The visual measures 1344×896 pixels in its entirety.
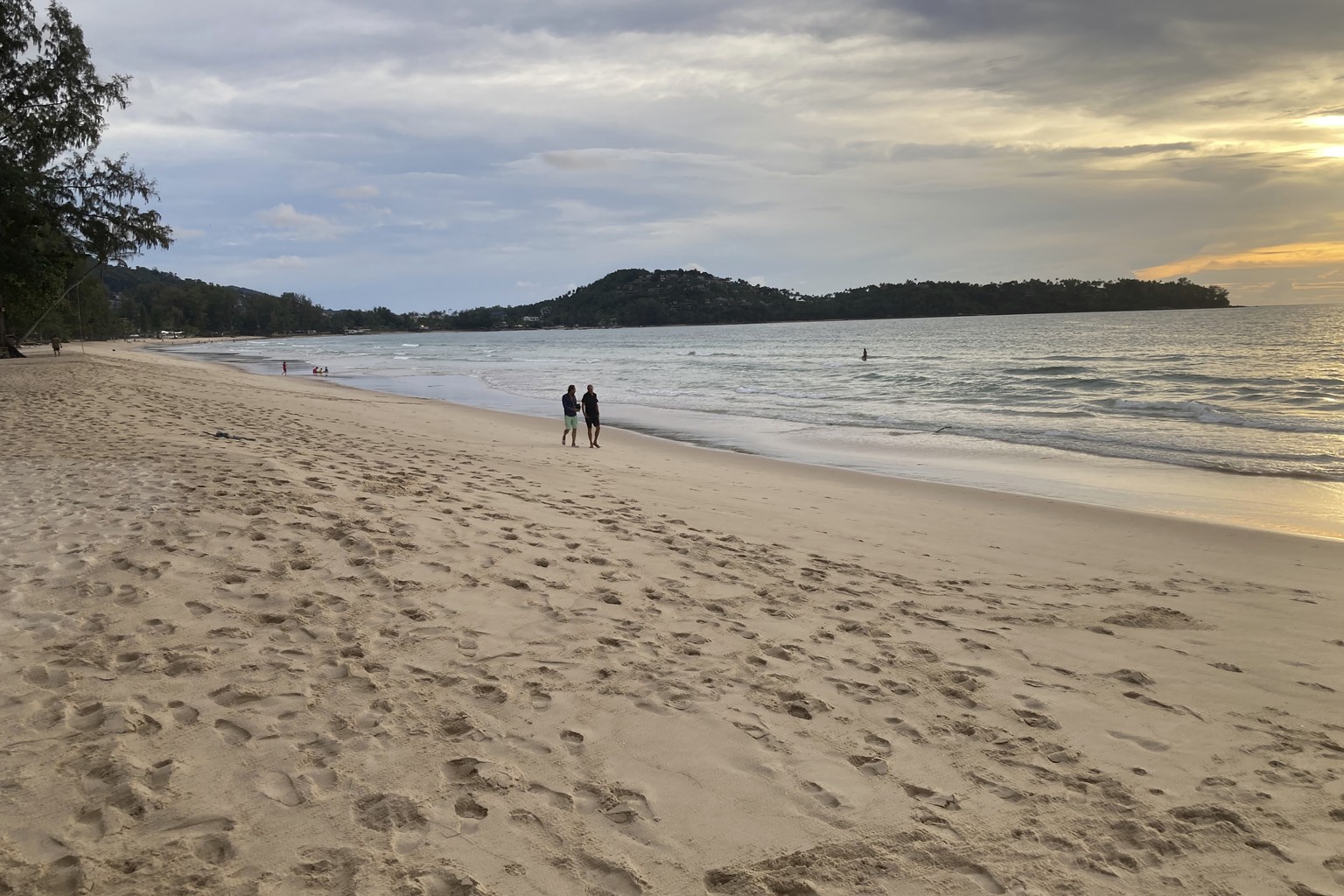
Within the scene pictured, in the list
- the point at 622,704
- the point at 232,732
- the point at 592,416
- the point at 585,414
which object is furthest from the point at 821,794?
the point at 585,414

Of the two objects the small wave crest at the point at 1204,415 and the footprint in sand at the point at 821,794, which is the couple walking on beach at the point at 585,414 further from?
the small wave crest at the point at 1204,415

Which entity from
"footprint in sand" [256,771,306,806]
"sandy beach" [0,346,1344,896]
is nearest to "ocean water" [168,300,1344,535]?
"sandy beach" [0,346,1344,896]

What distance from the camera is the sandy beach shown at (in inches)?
119

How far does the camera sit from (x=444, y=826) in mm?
3092

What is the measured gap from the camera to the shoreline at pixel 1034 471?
36.6ft

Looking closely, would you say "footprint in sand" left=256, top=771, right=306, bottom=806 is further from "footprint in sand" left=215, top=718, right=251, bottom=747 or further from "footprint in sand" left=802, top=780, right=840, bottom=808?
"footprint in sand" left=802, top=780, right=840, bottom=808

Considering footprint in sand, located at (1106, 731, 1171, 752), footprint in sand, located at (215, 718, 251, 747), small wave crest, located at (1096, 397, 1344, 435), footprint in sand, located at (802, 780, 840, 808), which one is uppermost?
footprint in sand, located at (215, 718, 251, 747)

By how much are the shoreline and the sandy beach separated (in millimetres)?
3021

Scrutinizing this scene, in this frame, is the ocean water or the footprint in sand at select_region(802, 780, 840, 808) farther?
the ocean water

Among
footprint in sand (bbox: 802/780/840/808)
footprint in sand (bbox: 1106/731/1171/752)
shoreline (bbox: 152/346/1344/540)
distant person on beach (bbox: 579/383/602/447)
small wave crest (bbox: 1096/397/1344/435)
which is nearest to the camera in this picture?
footprint in sand (bbox: 802/780/840/808)

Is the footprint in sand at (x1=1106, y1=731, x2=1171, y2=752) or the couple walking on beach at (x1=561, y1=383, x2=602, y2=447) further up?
the couple walking on beach at (x1=561, y1=383, x2=602, y2=447)

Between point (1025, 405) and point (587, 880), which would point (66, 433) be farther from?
point (1025, 405)

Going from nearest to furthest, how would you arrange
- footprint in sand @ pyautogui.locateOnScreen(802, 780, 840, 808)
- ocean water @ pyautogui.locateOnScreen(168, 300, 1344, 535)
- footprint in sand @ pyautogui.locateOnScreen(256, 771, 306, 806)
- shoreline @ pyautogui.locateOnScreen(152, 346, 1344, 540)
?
1. footprint in sand @ pyautogui.locateOnScreen(256, 771, 306, 806)
2. footprint in sand @ pyautogui.locateOnScreen(802, 780, 840, 808)
3. shoreline @ pyautogui.locateOnScreen(152, 346, 1344, 540)
4. ocean water @ pyautogui.locateOnScreen(168, 300, 1344, 535)

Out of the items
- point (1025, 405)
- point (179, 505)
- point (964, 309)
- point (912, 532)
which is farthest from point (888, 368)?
point (964, 309)
